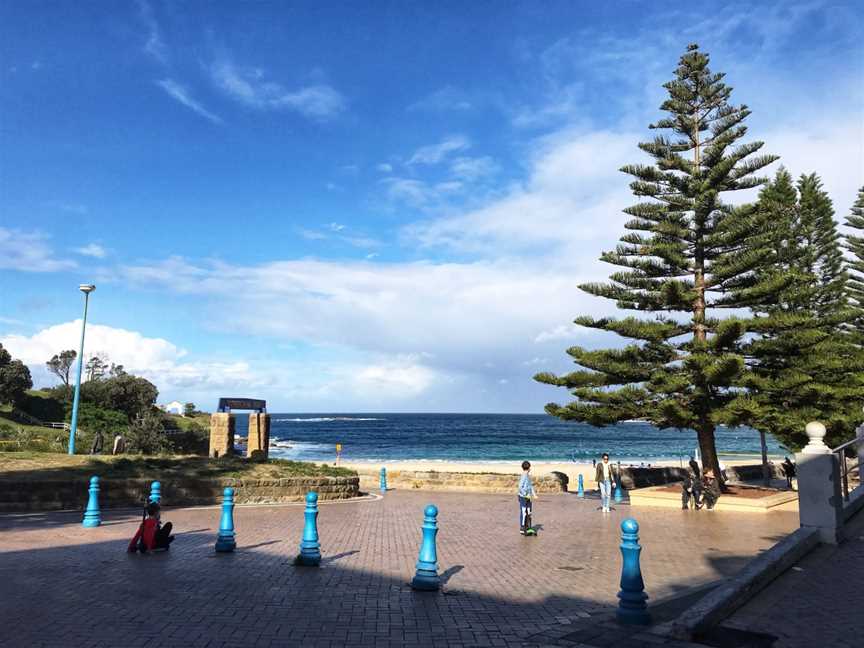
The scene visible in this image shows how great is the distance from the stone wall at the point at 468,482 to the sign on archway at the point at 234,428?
5805 mm

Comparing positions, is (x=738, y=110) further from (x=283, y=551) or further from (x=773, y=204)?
(x=283, y=551)

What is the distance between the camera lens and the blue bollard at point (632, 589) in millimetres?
5875

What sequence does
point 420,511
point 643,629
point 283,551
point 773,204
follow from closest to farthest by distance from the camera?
point 643,629 < point 283,551 < point 420,511 < point 773,204

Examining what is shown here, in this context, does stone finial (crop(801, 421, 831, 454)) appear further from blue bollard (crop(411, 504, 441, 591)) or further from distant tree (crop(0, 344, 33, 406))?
distant tree (crop(0, 344, 33, 406))

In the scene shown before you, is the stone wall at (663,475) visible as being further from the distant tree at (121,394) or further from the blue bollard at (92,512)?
the distant tree at (121,394)

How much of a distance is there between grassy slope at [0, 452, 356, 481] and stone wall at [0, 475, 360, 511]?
404mm

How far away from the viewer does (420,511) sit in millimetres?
16031

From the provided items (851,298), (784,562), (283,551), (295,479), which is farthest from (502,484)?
(851,298)

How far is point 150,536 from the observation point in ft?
30.9

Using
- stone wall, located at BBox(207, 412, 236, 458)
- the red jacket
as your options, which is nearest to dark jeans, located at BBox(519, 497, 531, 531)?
the red jacket

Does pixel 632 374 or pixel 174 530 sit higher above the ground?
pixel 632 374

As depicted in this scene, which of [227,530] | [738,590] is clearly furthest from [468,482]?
[738,590]

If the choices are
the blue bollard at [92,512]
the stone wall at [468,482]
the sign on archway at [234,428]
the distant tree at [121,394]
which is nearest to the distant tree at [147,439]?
the sign on archway at [234,428]

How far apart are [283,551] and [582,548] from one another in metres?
4.91
